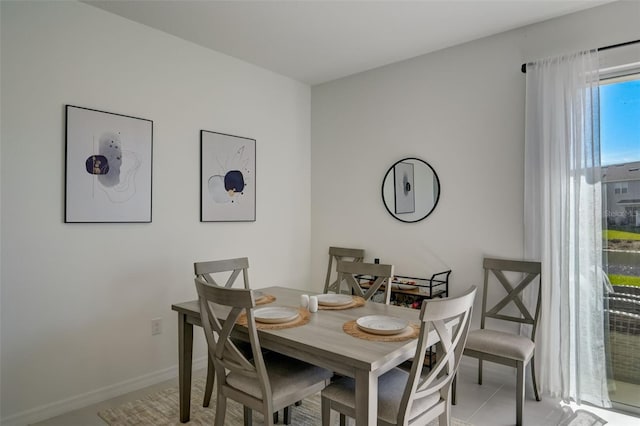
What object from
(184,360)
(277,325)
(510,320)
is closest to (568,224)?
(510,320)

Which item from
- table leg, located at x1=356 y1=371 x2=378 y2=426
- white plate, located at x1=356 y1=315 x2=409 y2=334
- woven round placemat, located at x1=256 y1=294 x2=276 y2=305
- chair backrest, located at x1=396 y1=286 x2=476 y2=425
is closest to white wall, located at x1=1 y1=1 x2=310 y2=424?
woven round placemat, located at x1=256 y1=294 x2=276 y2=305

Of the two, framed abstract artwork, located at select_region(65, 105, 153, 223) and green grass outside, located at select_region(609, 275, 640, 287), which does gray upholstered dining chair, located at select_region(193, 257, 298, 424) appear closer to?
framed abstract artwork, located at select_region(65, 105, 153, 223)

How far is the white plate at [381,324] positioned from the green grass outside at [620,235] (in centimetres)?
170

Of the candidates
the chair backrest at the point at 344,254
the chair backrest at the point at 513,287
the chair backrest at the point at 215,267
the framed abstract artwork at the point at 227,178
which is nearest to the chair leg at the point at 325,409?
the chair backrest at the point at 215,267

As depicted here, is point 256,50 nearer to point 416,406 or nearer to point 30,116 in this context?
point 30,116

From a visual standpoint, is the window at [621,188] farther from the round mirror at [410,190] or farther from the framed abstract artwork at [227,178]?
the framed abstract artwork at [227,178]

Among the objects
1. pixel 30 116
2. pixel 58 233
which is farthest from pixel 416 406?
pixel 30 116

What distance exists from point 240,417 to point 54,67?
2.54 metres

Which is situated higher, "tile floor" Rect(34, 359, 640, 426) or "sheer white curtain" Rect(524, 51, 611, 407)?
"sheer white curtain" Rect(524, 51, 611, 407)

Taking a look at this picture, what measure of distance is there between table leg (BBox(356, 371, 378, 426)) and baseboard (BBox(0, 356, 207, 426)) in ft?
6.77

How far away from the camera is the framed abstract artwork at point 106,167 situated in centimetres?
263

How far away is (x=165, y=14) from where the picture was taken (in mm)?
2826

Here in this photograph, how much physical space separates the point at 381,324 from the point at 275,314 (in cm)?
57

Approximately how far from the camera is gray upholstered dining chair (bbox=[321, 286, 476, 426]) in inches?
61.9
